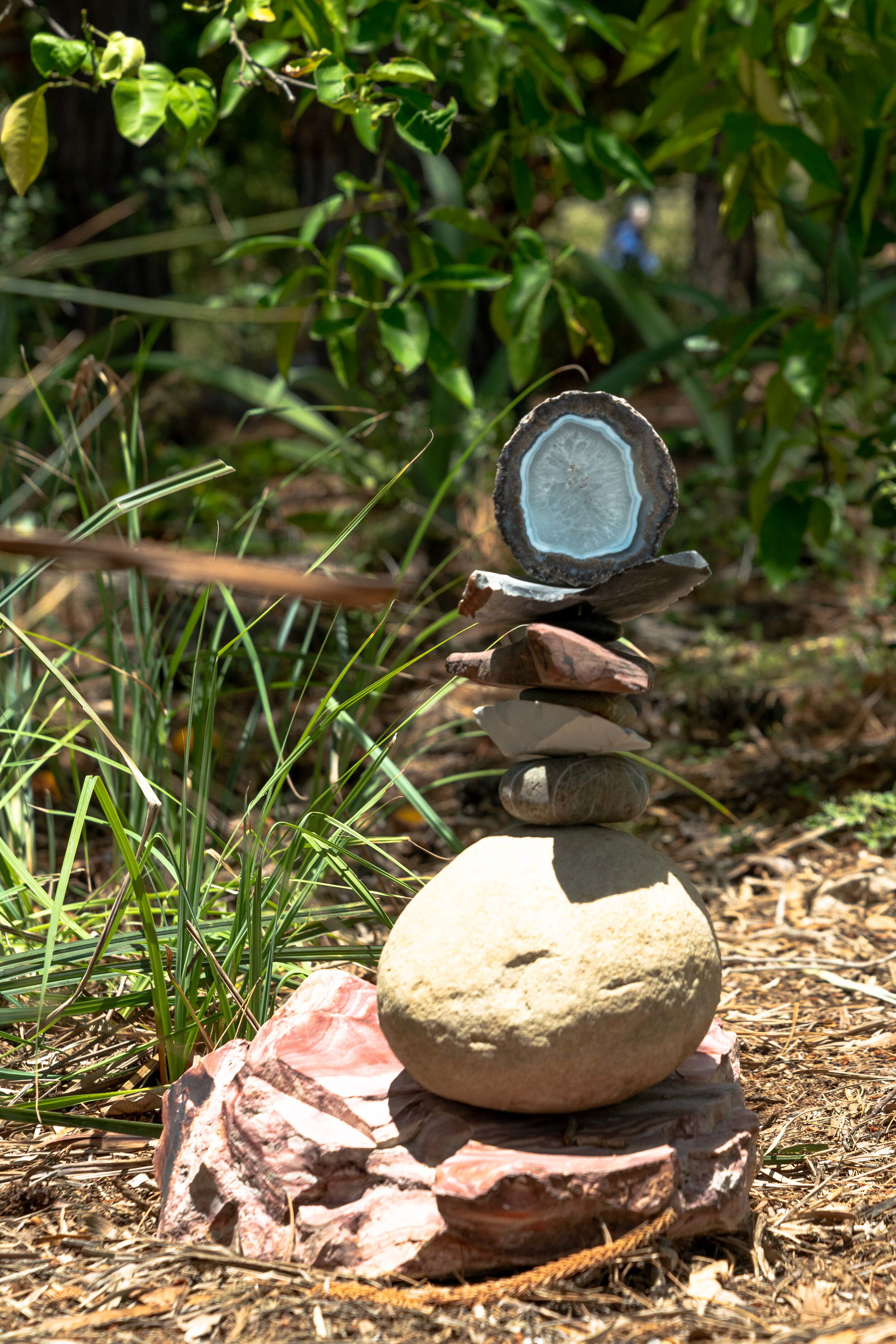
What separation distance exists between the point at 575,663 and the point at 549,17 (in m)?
1.57

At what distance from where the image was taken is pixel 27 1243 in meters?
1.56

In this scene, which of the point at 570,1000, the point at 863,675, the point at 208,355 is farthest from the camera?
the point at 208,355

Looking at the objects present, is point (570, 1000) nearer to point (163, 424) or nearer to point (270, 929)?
point (270, 929)

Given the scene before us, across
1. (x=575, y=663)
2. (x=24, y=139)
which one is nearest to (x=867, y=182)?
(x=575, y=663)

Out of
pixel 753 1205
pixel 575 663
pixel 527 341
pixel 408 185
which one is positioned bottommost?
pixel 753 1205

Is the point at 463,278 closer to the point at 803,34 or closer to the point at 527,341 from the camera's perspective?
the point at 527,341

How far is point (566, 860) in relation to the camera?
5.34 ft

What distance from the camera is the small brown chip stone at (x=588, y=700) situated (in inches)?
66.9

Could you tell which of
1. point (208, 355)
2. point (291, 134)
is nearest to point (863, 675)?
point (291, 134)

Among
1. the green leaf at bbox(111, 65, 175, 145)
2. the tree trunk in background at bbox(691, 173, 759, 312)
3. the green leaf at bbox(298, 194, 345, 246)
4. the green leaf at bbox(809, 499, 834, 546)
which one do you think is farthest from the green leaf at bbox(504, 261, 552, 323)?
the tree trunk in background at bbox(691, 173, 759, 312)

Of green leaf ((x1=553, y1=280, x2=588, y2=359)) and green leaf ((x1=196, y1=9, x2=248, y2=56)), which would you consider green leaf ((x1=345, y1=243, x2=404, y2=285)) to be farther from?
green leaf ((x1=196, y1=9, x2=248, y2=56))

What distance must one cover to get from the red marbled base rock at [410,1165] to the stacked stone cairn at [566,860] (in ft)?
0.23

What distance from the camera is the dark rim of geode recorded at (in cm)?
168

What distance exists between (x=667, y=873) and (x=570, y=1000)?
10.8 inches
